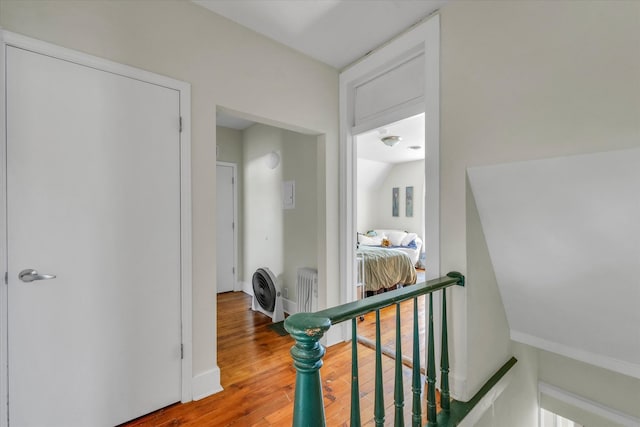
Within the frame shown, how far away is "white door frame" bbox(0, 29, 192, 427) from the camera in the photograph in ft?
4.25

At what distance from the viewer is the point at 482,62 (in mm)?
1673

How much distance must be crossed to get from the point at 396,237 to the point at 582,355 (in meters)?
4.77

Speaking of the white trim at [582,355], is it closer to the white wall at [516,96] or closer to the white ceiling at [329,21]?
the white wall at [516,96]

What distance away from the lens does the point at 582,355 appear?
171cm

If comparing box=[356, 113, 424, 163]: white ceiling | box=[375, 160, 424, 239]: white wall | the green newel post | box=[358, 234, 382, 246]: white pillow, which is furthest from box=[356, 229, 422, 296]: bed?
the green newel post

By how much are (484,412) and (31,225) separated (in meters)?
2.66

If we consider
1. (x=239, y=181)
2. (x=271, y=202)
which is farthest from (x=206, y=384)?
(x=239, y=181)

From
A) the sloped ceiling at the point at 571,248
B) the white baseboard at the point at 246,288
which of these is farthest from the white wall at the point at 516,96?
the white baseboard at the point at 246,288

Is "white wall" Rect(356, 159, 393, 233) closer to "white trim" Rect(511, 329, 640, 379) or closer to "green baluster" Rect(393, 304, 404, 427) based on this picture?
"white trim" Rect(511, 329, 640, 379)

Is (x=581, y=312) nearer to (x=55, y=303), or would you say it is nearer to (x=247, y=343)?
(x=247, y=343)

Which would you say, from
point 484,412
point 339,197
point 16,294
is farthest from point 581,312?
point 16,294

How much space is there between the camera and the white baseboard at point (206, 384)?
6.02 ft

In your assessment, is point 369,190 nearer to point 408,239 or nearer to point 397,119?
point 408,239

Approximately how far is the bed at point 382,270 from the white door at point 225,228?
1972 mm
